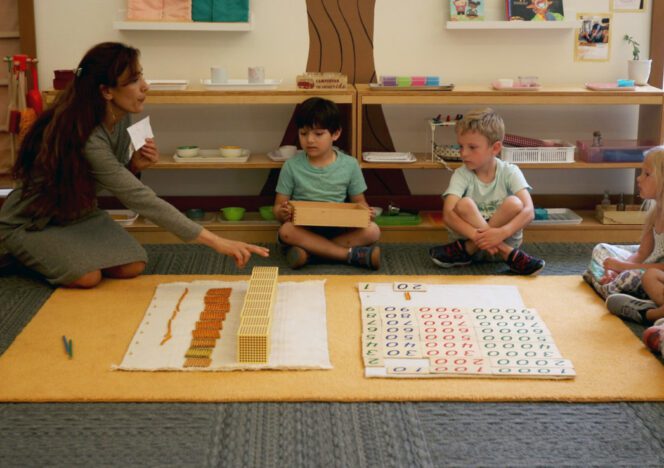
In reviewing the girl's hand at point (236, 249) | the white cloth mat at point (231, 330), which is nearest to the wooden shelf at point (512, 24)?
the white cloth mat at point (231, 330)

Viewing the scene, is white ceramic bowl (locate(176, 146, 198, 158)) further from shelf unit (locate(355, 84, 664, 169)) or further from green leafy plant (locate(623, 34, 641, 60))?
green leafy plant (locate(623, 34, 641, 60))

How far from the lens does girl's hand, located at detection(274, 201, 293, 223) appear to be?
3.22m

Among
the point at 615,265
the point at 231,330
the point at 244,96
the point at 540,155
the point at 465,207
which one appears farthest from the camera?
the point at 540,155

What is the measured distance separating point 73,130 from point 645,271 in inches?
75.5

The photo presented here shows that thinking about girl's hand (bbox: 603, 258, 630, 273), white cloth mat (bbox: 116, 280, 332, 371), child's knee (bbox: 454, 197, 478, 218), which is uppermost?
child's knee (bbox: 454, 197, 478, 218)

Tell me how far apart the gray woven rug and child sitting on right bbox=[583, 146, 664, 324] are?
23.0 inches

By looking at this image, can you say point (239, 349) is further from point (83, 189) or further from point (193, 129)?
point (193, 129)

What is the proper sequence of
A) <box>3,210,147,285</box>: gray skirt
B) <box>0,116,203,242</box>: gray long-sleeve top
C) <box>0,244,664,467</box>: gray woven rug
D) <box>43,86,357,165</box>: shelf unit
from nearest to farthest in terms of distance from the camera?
<box>0,244,664,467</box>: gray woven rug → <box>0,116,203,242</box>: gray long-sleeve top → <box>3,210,147,285</box>: gray skirt → <box>43,86,357,165</box>: shelf unit

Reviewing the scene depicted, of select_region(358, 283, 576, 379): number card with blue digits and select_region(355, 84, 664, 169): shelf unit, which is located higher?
select_region(355, 84, 664, 169): shelf unit

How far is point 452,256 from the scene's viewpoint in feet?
10.6

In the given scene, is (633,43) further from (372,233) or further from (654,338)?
(654,338)

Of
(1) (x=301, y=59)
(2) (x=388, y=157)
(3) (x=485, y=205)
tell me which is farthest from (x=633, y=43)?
(1) (x=301, y=59)

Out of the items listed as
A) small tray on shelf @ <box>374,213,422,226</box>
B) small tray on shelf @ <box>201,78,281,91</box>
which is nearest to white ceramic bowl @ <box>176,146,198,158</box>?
small tray on shelf @ <box>201,78,281,91</box>

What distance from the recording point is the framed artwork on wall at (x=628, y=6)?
12.1 feet
